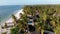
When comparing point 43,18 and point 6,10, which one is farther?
point 43,18

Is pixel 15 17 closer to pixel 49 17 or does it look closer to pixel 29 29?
pixel 29 29

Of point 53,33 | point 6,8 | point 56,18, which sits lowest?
point 53,33

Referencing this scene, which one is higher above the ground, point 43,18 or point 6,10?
point 6,10

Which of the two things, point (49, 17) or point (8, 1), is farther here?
point (49, 17)

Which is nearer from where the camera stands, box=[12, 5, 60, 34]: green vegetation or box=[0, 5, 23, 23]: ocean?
box=[0, 5, 23, 23]: ocean

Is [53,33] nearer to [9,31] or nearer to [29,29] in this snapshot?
[29,29]

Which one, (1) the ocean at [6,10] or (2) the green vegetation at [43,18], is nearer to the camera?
(1) the ocean at [6,10]

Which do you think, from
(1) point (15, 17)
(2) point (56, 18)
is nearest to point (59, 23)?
(2) point (56, 18)

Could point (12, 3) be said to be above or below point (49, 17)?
above
